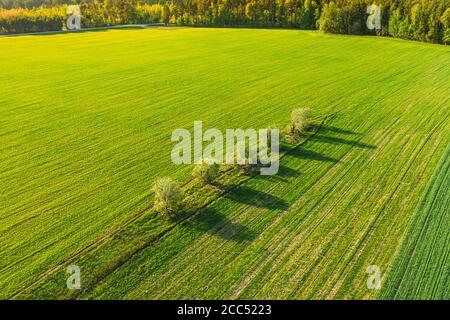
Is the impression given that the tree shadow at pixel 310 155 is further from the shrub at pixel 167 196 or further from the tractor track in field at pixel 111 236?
the shrub at pixel 167 196

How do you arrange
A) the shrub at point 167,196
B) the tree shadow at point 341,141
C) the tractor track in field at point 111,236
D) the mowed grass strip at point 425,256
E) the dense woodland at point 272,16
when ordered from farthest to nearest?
the dense woodland at point 272,16
the tree shadow at point 341,141
the shrub at point 167,196
the tractor track in field at point 111,236
the mowed grass strip at point 425,256

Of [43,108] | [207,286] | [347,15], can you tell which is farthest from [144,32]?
[207,286]

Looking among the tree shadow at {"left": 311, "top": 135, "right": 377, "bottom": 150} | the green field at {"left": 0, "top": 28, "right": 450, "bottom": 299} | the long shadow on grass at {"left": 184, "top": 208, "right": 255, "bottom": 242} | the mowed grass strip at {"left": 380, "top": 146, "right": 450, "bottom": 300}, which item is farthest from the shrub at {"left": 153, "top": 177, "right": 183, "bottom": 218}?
the tree shadow at {"left": 311, "top": 135, "right": 377, "bottom": 150}

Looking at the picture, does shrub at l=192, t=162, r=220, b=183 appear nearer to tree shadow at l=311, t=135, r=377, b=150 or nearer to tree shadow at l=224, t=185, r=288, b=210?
tree shadow at l=224, t=185, r=288, b=210

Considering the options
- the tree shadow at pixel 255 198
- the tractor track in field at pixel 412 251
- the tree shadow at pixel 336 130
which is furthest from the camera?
the tree shadow at pixel 336 130

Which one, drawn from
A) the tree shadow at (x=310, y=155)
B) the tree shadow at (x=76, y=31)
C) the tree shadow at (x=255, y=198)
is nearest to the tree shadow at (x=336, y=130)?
the tree shadow at (x=310, y=155)

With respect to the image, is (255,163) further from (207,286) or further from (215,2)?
(215,2)

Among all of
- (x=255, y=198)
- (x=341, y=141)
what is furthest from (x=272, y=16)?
(x=255, y=198)
